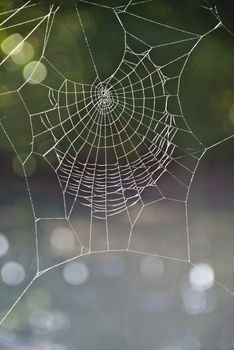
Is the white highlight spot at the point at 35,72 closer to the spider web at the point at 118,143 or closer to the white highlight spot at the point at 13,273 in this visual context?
the spider web at the point at 118,143

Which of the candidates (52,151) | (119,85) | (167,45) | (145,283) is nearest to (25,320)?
(145,283)

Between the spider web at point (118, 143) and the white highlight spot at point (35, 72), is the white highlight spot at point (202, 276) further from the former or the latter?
the white highlight spot at point (35, 72)

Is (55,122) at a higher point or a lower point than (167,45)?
lower

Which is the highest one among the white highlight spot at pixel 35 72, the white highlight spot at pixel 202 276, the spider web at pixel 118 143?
the white highlight spot at pixel 35 72

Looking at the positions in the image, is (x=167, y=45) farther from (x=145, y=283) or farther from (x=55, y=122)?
(x=145, y=283)

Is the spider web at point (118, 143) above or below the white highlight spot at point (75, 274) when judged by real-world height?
above

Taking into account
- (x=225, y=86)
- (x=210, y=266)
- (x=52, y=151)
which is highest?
(x=225, y=86)

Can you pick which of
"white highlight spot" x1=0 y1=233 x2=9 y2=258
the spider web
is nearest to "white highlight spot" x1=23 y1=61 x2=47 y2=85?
the spider web

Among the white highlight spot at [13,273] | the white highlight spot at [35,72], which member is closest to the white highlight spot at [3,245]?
the white highlight spot at [13,273]
